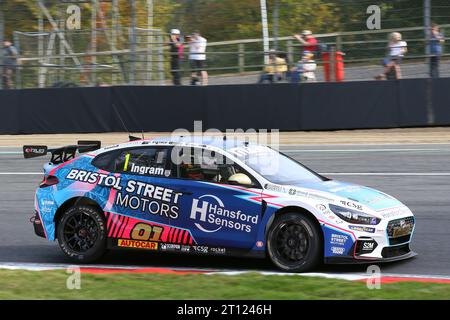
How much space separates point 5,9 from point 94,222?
1367cm

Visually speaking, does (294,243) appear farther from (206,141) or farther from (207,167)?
(206,141)

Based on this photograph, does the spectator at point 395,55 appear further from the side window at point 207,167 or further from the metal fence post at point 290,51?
the side window at point 207,167

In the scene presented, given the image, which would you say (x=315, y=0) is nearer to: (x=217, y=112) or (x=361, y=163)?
(x=217, y=112)

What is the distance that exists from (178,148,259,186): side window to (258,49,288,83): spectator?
436 inches

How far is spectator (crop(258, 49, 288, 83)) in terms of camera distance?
65.2 ft

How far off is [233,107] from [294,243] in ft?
38.1

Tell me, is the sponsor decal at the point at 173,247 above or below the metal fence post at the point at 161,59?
below

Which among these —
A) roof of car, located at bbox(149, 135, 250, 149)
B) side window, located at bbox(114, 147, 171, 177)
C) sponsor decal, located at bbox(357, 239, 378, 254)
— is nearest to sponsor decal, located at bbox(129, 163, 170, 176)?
side window, located at bbox(114, 147, 171, 177)

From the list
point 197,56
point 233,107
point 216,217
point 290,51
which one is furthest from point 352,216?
point 197,56

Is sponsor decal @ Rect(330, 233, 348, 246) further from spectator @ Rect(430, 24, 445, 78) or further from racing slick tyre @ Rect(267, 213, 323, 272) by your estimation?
spectator @ Rect(430, 24, 445, 78)

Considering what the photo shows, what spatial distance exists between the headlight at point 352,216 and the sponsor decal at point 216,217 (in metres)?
0.80

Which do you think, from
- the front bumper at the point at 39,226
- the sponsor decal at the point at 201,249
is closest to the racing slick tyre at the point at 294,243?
the sponsor decal at the point at 201,249

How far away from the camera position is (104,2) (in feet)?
71.4

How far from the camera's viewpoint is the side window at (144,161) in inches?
356
